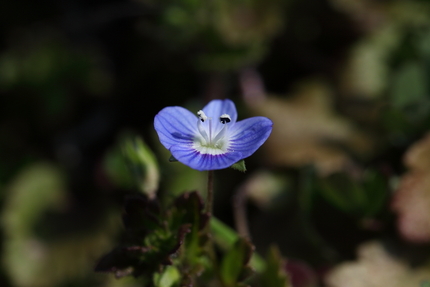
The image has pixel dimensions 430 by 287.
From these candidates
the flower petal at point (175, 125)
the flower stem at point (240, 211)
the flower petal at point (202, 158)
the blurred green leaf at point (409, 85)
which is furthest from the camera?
the blurred green leaf at point (409, 85)

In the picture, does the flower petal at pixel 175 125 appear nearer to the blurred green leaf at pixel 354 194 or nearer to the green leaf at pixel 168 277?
the green leaf at pixel 168 277

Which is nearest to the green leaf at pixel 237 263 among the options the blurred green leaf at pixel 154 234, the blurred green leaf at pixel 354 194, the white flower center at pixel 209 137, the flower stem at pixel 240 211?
the blurred green leaf at pixel 154 234

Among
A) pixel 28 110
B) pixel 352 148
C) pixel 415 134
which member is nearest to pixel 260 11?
pixel 352 148

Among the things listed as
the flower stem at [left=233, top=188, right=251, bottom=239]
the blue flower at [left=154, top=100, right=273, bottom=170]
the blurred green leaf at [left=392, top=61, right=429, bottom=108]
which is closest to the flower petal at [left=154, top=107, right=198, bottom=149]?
the blue flower at [left=154, top=100, right=273, bottom=170]

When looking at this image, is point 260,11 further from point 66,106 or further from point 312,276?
point 312,276

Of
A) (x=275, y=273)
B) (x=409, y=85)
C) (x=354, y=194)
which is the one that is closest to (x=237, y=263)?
(x=275, y=273)

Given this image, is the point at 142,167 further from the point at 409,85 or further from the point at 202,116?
the point at 409,85
